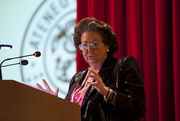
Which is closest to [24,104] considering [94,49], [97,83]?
[97,83]

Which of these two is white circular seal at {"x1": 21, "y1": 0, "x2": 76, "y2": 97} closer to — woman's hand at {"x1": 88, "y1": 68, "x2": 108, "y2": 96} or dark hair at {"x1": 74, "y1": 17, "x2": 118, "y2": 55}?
dark hair at {"x1": 74, "y1": 17, "x2": 118, "y2": 55}

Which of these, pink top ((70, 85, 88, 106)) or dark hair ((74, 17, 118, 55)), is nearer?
pink top ((70, 85, 88, 106))

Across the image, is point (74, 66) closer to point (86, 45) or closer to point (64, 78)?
point (64, 78)

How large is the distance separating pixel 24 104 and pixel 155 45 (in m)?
1.68

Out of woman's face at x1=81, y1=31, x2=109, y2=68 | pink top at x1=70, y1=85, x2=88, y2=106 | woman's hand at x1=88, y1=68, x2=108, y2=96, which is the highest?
woman's face at x1=81, y1=31, x2=109, y2=68

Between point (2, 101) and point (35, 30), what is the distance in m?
2.23

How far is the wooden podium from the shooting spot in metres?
0.91

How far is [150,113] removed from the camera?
230 centimetres

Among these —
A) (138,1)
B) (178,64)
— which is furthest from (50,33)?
(178,64)

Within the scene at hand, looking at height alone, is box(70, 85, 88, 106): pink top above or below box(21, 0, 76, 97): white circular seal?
below

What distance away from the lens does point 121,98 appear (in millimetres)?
1472

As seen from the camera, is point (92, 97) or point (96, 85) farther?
point (92, 97)

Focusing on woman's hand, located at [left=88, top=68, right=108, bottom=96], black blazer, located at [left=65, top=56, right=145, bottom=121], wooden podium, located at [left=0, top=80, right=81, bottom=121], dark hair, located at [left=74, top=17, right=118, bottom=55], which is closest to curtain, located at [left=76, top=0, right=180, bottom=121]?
dark hair, located at [left=74, top=17, right=118, bottom=55]

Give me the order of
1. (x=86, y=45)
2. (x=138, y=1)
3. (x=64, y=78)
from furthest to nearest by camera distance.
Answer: (x=64, y=78), (x=138, y=1), (x=86, y=45)
